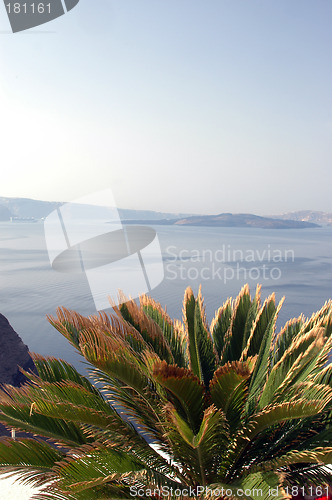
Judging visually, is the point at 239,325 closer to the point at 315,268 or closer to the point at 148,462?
the point at 148,462

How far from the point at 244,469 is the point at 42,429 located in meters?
1.45

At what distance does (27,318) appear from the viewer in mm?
39094

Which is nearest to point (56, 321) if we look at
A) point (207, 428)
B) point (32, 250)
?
point (207, 428)

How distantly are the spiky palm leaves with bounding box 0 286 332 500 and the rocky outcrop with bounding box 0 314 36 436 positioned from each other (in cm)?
823

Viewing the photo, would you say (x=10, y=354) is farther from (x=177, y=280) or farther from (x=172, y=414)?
(x=177, y=280)

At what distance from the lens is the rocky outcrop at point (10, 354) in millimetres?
10664

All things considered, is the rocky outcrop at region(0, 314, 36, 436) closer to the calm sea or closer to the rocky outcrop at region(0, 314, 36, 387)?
the rocky outcrop at region(0, 314, 36, 387)

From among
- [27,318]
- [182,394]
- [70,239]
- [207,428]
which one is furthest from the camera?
[27,318]

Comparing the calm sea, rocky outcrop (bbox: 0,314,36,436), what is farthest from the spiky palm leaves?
the calm sea

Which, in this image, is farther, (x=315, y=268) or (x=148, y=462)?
(x=315, y=268)

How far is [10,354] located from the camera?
10.8 m

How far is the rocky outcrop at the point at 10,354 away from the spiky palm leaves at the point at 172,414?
8.23 m

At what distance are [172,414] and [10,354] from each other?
9505 millimetres

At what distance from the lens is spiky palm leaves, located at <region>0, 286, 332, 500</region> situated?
2469mm
